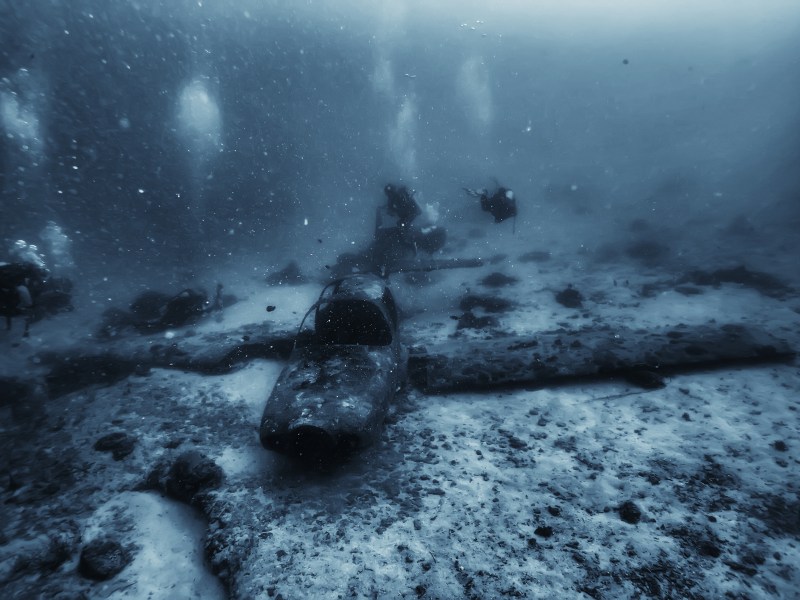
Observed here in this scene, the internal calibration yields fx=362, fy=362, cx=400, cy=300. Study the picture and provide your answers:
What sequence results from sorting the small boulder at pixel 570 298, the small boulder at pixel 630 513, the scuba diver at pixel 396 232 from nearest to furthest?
1. the small boulder at pixel 630 513
2. the small boulder at pixel 570 298
3. the scuba diver at pixel 396 232

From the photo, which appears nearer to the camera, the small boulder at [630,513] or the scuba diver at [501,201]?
the small boulder at [630,513]

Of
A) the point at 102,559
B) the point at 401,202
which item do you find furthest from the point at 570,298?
the point at 102,559

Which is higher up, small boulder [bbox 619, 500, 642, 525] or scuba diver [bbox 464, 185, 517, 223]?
scuba diver [bbox 464, 185, 517, 223]

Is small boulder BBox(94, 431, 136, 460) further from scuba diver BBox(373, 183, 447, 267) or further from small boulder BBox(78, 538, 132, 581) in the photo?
scuba diver BBox(373, 183, 447, 267)

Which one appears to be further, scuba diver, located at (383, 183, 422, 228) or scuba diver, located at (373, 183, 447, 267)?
scuba diver, located at (383, 183, 422, 228)

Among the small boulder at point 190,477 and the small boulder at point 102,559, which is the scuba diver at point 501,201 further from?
the small boulder at point 102,559

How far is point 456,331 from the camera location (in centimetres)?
871

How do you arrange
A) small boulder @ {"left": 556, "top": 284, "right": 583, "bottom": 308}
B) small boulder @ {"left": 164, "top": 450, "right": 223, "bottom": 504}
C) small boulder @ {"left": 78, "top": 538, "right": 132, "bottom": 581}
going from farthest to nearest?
small boulder @ {"left": 556, "top": 284, "right": 583, "bottom": 308} < small boulder @ {"left": 164, "top": 450, "right": 223, "bottom": 504} < small boulder @ {"left": 78, "top": 538, "right": 132, "bottom": 581}

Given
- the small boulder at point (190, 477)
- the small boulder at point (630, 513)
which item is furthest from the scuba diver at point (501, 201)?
the small boulder at point (190, 477)

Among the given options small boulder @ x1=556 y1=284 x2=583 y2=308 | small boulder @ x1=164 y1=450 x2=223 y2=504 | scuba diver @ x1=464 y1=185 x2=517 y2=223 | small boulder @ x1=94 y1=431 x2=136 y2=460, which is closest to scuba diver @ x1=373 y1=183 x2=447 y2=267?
scuba diver @ x1=464 y1=185 x2=517 y2=223

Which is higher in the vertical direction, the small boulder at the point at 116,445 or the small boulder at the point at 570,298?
the small boulder at the point at 116,445

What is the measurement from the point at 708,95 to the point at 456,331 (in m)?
77.9

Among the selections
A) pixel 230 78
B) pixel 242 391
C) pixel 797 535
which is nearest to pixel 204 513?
pixel 242 391

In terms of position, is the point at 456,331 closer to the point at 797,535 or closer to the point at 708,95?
the point at 797,535
